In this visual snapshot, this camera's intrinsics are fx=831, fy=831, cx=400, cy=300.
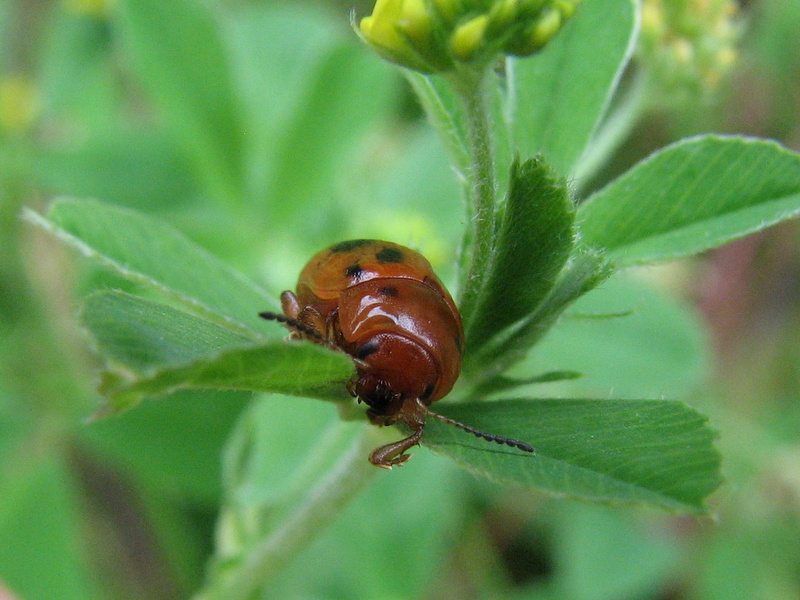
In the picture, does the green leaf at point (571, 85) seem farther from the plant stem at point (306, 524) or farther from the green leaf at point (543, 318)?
the plant stem at point (306, 524)

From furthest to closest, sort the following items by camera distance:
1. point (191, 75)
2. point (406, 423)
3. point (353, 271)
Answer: point (191, 75), point (353, 271), point (406, 423)

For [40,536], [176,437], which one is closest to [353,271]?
[176,437]

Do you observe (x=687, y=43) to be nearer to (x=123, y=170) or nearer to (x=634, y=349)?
(x=634, y=349)

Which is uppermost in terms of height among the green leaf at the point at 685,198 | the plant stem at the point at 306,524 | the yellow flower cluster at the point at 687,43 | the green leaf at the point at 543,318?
the yellow flower cluster at the point at 687,43

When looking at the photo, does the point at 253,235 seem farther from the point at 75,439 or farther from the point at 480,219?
the point at 480,219

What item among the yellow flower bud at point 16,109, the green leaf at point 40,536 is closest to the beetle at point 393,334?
the green leaf at point 40,536

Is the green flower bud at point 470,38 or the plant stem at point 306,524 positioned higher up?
the green flower bud at point 470,38

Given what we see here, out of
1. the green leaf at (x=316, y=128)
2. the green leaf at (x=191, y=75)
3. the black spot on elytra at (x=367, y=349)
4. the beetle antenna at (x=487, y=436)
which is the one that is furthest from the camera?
the green leaf at (x=316, y=128)
